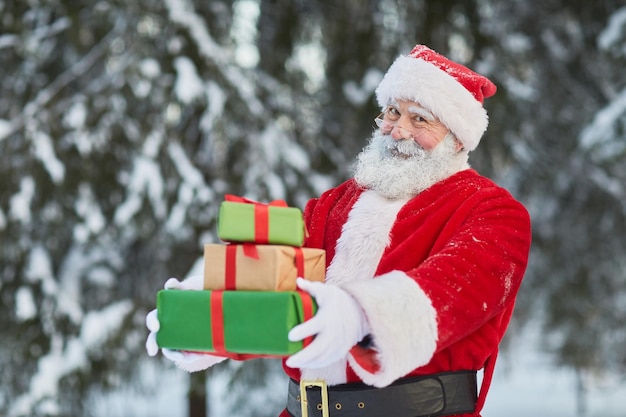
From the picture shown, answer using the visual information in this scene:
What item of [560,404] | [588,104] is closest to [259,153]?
[588,104]

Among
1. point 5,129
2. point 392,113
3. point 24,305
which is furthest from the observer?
point 24,305

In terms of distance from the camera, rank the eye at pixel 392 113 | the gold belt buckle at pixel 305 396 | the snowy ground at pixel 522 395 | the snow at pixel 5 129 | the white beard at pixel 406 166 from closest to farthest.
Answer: the gold belt buckle at pixel 305 396
the white beard at pixel 406 166
the eye at pixel 392 113
the snow at pixel 5 129
the snowy ground at pixel 522 395

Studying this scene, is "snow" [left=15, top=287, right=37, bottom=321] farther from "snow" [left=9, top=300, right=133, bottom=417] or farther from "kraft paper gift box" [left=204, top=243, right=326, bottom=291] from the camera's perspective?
"kraft paper gift box" [left=204, top=243, right=326, bottom=291]

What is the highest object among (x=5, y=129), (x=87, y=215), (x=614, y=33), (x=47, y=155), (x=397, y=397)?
(x=614, y=33)

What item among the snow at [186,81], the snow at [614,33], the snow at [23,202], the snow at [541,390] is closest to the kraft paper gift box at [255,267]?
the snow at [186,81]

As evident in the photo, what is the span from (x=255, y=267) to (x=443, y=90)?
789 millimetres

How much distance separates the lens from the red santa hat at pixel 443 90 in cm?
222

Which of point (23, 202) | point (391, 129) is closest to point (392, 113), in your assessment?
point (391, 129)

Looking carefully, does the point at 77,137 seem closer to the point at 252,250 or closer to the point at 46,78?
the point at 46,78

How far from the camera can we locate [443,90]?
7.40 feet

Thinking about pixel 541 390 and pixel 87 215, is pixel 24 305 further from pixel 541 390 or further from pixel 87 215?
pixel 541 390

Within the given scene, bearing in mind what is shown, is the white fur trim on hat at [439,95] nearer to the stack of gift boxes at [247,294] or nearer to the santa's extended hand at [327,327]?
the stack of gift boxes at [247,294]

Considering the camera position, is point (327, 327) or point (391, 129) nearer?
point (327, 327)

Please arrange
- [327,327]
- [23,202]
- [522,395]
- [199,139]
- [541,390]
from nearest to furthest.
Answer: [327,327] < [23,202] < [199,139] < [522,395] < [541,390]
